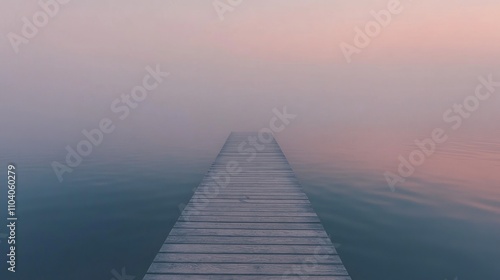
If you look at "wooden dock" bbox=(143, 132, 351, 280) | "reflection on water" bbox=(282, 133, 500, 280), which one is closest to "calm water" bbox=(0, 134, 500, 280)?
"reflection on water" bbox=(282, 133, 500, 280)

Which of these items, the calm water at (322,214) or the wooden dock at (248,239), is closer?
the wooden dock at (248,239)

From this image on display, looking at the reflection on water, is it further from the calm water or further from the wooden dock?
the wooden dock

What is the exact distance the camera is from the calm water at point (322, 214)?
534 cm

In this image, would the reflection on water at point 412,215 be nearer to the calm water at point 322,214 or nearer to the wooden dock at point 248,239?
the calm water at point 322,214

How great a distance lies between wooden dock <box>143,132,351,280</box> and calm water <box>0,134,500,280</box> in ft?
4.22

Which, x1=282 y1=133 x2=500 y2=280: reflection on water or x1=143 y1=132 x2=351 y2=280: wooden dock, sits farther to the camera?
x1=282 y1=133 x2=500 y2=280: reflection on water

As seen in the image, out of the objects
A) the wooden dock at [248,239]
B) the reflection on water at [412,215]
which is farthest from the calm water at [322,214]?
the wooden dock at [248,239]

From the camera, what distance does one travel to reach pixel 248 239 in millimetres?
4254

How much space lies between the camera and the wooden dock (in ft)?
11.5

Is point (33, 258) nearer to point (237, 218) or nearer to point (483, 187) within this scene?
point (237, 218)

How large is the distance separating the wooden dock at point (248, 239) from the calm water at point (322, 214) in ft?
4.22

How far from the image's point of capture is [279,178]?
774 centimetres

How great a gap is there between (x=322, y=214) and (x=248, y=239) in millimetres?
3543

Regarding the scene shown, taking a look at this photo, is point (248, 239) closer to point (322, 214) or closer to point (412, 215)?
point (322, 214)
